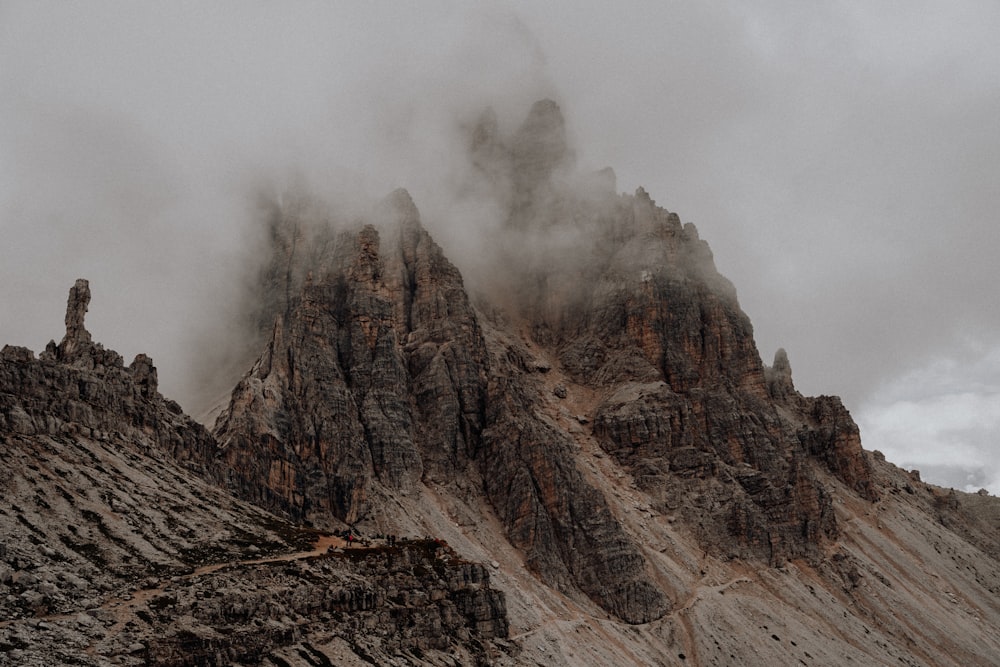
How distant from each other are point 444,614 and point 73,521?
154 ft

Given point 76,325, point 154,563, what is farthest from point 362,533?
point 154,563

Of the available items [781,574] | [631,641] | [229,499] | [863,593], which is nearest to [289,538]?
[229,499]

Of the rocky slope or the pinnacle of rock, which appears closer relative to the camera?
the rocky slope

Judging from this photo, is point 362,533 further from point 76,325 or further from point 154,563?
point 154,563

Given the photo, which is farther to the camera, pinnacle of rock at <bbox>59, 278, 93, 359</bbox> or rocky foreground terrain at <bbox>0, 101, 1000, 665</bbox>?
pinnacle of rock at <bbox>59, 278, 93, 359</bbox>

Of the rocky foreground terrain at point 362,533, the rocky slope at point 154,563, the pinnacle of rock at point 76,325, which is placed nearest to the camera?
the rocky slope at point 154,563

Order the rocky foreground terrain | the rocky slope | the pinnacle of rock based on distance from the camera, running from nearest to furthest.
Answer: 1. the rocky slope
2. the rocky foreground terrain
3. the pinnacle of rock

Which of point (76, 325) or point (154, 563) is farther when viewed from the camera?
point (76, 325)

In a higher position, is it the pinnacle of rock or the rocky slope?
the pinnacle of rock

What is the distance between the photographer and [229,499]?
11688 centimetres

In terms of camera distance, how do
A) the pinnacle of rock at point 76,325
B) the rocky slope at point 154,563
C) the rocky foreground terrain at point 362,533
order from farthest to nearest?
the pinnacle of rock at point 76,325
the rocky foreground terrain at point 362,533
the rocky slope at point 154,563

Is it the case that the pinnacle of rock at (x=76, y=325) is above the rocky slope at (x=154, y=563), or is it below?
above

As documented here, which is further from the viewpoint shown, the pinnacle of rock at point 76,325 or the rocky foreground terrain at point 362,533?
the pinnacle of rock at point 76,325

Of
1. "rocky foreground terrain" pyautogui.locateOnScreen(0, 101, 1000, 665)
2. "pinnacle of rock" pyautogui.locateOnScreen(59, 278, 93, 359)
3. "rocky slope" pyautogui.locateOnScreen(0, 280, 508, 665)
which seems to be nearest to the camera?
"rocky slope" pyautogui.locateOnScreen(0, 280, 508, 665)
